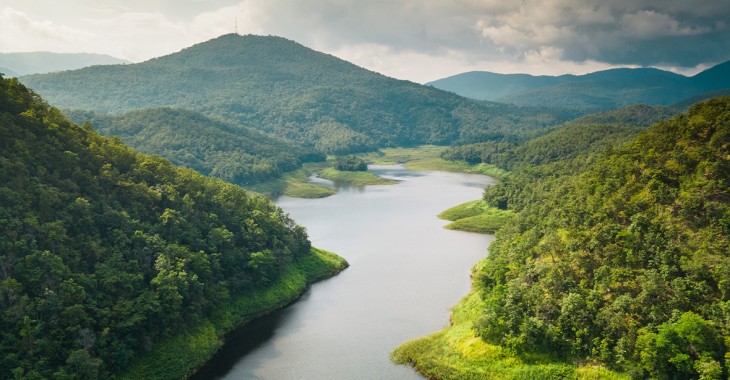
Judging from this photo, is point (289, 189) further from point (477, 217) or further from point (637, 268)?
point (637, 268)

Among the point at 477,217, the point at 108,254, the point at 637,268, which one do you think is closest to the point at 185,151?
the point at 477,217

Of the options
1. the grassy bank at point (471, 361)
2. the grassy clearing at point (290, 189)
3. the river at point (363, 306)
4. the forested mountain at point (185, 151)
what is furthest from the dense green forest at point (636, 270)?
the forested mountain at point (185, 151)

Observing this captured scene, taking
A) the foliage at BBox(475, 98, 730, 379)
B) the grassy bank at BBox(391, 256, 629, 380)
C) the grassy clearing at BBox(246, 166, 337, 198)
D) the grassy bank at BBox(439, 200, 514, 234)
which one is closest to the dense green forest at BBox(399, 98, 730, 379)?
the foliage at BBox(475, 98, 730, 379)

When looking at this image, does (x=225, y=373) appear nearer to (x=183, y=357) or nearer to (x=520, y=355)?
(x=183, y=357)

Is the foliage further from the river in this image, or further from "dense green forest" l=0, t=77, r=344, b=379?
"dense green forest" l=0, t=77, r=344, b=379

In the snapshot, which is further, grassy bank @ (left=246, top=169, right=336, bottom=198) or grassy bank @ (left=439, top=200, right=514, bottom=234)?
grassy bank @ (left=246, top=169, right=336, bottom=198)
